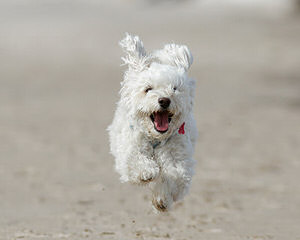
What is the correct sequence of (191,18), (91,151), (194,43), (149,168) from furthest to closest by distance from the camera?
1. (191,18)
2. (194,43)
3. (91,151)
4. (149,168)

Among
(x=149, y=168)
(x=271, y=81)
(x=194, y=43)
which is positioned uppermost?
(x=194, y=43)

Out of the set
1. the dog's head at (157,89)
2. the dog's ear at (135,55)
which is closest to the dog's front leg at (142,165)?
the dog's head at (157,89)

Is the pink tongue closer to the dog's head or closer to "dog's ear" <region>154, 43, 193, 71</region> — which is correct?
the dog's head

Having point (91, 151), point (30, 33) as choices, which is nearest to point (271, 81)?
point (91, 151)

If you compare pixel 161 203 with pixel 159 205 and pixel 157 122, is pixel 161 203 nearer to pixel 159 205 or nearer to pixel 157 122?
pixel 159 205

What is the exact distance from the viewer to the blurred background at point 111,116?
8906 mm

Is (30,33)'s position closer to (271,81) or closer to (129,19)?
(129,19)

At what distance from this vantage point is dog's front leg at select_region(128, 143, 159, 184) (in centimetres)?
608

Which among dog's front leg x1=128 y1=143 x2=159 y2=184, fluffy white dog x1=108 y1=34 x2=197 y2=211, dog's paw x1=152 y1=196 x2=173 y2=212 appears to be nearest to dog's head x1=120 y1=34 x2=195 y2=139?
fluffy white dog x1=108 y1=34 x2=197 y2=211

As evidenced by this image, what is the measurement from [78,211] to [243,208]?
2.45 m

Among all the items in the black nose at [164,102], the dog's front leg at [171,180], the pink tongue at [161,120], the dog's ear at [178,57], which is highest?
the dog's ear at [178,57]

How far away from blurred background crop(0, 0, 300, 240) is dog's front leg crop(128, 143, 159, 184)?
5.55 feet

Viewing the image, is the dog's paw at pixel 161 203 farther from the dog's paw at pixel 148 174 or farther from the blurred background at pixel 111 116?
the blurred background at pixel 111 116

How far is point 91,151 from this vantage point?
44.9ft
